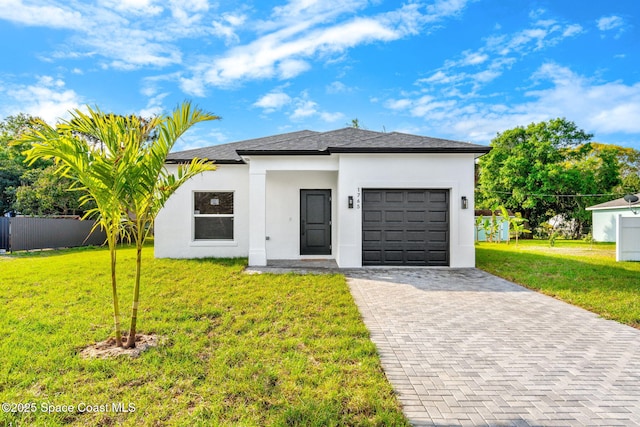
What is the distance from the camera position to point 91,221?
768 inches

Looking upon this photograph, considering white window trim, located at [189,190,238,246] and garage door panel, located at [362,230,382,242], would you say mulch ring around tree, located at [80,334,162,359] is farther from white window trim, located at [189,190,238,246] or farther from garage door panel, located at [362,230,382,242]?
white window trim, located at [189,190,238,246]

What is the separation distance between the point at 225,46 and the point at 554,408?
13.1 meters

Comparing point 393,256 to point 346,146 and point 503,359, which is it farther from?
point 503,359

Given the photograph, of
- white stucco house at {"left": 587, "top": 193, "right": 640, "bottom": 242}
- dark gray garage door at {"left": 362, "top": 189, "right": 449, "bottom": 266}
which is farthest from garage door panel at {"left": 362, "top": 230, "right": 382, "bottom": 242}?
white stucco house at {"left": 587, "top": 193, "right": 640, "bottom": 242}

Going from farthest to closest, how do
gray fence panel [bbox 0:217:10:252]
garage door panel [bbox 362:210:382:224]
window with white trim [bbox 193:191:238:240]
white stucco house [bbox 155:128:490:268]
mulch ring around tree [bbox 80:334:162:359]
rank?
gray fence panel [bbox 0:217:10:252]
window with white trim [bbox 193:191:238:240]
garage door panel [bbox 362:210:382:224]
white stucco house [bbox 155:128:490:268]
mulch ring around tree [bbox 80:334:162:359]

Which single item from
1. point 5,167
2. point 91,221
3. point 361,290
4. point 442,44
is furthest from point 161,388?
point 5,167

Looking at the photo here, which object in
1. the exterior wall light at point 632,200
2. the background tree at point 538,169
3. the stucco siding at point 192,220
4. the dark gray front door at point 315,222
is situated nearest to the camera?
the stucco siding at point 192,220

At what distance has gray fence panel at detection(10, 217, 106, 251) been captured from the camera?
14.6m

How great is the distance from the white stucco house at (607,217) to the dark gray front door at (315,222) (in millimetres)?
20318

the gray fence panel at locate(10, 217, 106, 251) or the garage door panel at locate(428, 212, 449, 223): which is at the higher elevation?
the garage door panel at locate(428, 212, 449, 223)

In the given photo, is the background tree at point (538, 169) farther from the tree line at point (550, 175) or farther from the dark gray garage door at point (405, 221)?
the dark gray garage door at point (405, 221)

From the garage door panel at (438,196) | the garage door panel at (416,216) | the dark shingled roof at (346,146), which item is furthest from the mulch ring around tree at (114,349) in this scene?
the garage door panel at (438,196)

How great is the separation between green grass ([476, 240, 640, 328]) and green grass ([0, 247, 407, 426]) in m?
4.57

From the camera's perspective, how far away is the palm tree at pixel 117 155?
3.40 m
